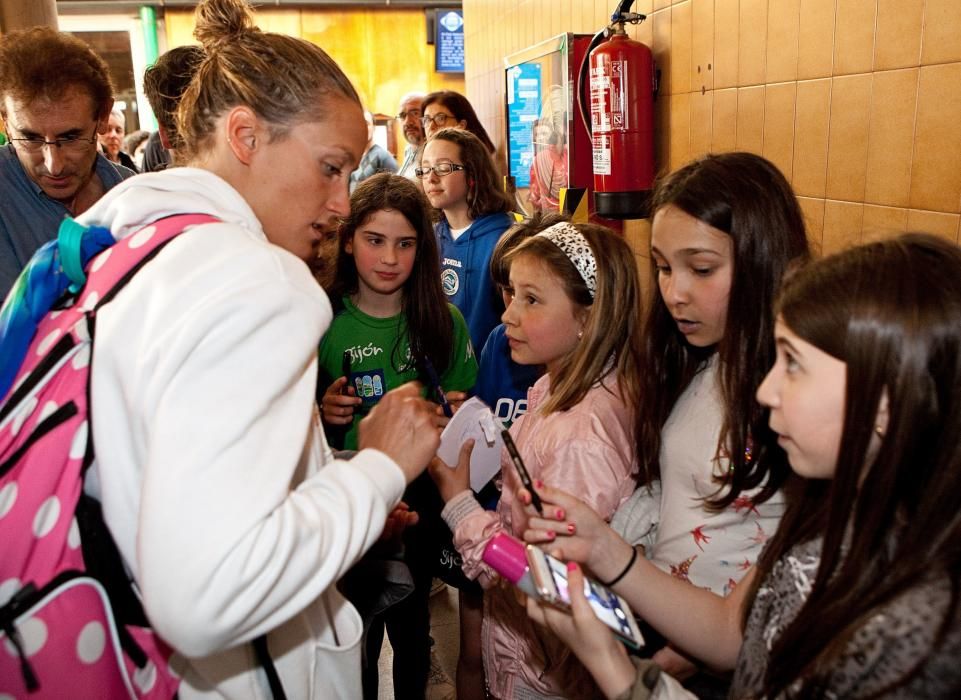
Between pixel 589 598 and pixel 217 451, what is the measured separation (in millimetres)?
625

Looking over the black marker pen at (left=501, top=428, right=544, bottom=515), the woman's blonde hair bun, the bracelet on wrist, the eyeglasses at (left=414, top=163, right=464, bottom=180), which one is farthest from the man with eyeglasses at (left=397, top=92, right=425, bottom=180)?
the bracelet on wrist

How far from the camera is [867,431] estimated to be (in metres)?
1.00

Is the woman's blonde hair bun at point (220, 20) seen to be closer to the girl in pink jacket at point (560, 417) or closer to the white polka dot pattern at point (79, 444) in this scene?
the girl in pink jacket at point (560, 417)

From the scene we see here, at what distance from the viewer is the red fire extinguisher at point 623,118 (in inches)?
123

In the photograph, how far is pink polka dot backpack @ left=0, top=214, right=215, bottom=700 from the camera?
0.93 metres

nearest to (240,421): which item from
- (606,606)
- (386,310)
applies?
(606,606)

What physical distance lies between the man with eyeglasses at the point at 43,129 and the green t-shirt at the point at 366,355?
90cm

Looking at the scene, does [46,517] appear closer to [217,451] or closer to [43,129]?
[217,451]

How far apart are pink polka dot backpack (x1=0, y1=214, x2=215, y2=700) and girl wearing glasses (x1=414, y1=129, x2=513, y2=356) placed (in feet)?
8.74

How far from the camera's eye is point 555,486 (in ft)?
5.77

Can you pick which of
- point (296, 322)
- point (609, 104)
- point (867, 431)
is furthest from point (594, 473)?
point (609, 104)

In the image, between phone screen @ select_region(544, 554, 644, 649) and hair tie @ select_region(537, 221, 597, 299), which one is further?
hair tie @ select_region(537, 221, 597, 299)

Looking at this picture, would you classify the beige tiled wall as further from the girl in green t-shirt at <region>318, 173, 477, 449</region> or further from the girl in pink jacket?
the girl in green t-shirt at <region>318, 173, 477, 449</region>

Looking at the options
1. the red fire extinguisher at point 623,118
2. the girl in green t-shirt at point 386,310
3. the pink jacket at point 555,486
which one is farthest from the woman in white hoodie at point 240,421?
the red fire extinguisher at point 623,118
